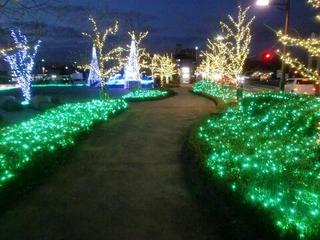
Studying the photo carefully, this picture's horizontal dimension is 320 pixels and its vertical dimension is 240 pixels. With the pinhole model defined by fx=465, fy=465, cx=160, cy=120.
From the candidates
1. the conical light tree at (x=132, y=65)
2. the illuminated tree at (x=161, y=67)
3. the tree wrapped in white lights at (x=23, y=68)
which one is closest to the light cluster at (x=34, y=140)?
the tree wrapped in white lights at (x=23, y=68)

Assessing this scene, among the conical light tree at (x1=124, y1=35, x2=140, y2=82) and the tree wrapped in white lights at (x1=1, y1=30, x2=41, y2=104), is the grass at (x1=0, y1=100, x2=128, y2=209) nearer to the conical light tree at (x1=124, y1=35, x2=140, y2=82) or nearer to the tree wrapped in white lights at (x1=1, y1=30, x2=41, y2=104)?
the tree wrapped in white lights at (x1=1, y1=30, x2=41, y2=104)

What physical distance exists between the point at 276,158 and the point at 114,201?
282 cm

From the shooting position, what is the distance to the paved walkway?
20.0 ft

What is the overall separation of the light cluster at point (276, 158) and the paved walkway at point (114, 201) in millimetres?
815

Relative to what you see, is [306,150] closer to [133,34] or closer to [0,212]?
[0,212]

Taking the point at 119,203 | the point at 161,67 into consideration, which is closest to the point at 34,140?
the point at 119,203

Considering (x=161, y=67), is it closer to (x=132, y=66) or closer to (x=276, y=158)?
(x=132, y=66)

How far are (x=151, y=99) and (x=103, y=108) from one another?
417 inches

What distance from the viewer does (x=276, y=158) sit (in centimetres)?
790

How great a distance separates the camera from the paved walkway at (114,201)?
6105 mm

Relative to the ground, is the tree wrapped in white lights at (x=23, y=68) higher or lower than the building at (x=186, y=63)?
higher

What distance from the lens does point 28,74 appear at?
30047 millimetres

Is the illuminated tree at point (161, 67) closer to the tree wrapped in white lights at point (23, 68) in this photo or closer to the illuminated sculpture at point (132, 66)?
the illuminated sculpture at point (132, 66)

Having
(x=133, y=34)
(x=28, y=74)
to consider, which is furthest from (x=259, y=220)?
(x=133, y=34)
